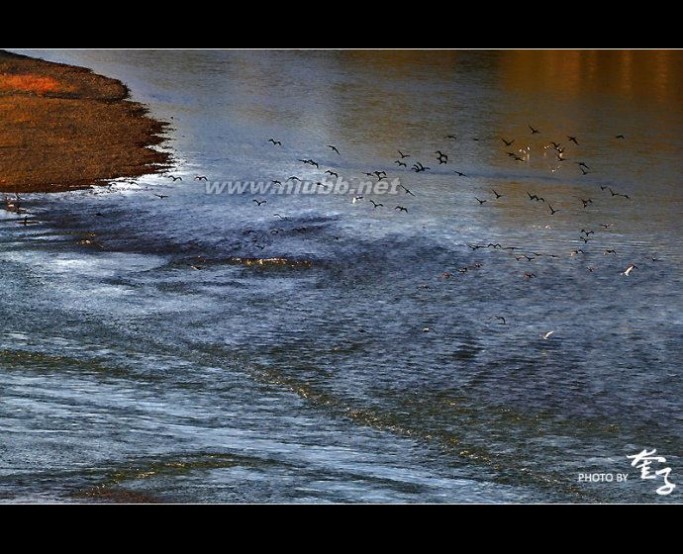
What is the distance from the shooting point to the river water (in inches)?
412

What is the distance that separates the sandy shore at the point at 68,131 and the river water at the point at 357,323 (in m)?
0.74

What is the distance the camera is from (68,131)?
2402 cm

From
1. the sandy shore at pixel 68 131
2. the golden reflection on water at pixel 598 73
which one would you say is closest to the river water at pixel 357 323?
the sandy shore at pixel 68 131

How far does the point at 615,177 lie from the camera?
2139 cm

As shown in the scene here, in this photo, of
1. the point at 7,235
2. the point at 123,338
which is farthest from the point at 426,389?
the point at 7,235

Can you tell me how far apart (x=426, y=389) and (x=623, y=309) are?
364cm

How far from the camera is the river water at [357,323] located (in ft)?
34.4

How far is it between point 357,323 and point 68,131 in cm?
1191

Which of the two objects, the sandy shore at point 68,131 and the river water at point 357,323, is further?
the sandy shore at point 68,131
